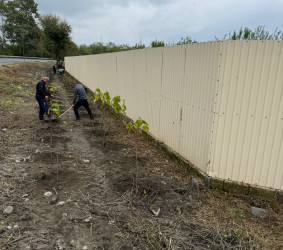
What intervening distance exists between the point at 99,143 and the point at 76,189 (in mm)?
2391

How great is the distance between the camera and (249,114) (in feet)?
11.1

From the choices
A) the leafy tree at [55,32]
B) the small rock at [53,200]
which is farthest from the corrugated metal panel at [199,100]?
the leafy tree at [55,32]

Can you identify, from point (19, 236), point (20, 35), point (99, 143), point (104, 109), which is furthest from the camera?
point (20, 35)

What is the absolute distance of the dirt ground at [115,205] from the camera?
2693 millimetres

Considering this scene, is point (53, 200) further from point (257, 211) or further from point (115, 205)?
point (257, 211)

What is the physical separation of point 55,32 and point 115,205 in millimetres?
39693

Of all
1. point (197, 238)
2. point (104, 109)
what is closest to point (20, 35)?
point (104, 109)

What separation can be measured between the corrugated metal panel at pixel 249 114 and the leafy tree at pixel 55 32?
39443 mm

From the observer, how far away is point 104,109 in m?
10.3

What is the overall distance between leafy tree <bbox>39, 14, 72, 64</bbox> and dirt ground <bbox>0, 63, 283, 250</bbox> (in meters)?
36.6

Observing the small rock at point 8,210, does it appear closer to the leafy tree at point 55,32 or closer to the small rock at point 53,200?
the small rock at point 53,200

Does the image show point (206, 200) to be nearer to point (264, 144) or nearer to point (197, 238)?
point (197, 238)

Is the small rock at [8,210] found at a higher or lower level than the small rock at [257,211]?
lower

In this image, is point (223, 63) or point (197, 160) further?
point (197, 160)
